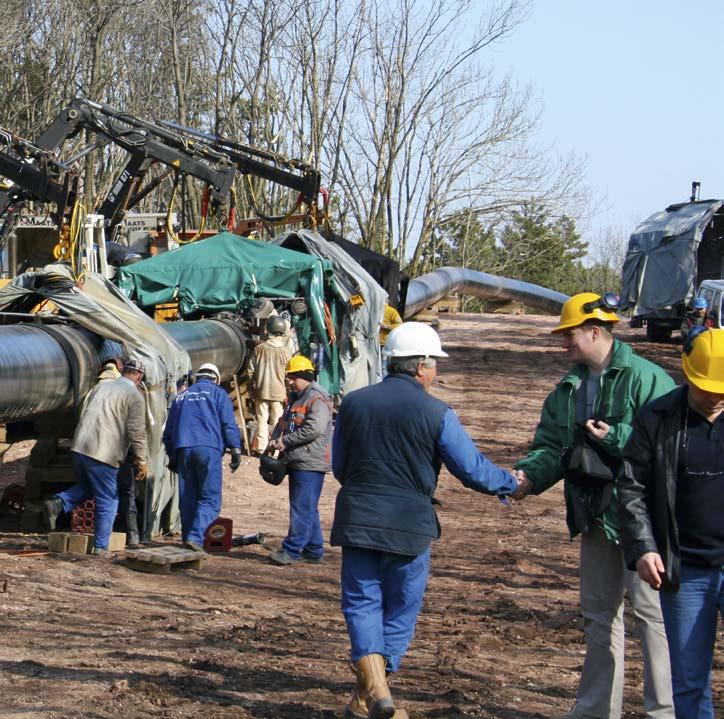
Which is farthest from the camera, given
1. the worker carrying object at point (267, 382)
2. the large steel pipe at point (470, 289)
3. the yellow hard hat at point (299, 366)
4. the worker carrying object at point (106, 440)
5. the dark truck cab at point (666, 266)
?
the large steel pipe at point (470, 289)

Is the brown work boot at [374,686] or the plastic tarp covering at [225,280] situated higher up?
the plastic tarp covering at [225,280]

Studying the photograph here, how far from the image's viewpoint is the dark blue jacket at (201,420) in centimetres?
1127

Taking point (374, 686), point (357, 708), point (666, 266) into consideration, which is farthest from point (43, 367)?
point (666, 266)

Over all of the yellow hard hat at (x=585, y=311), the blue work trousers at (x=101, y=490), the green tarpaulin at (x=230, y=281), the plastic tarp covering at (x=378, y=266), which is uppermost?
the plastic tarp covering at (x=378, y=266)

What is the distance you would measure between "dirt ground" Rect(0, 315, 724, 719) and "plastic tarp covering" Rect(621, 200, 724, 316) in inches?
708

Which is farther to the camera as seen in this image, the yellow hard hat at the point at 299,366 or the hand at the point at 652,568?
the yellow hard hat at the point at 299,366

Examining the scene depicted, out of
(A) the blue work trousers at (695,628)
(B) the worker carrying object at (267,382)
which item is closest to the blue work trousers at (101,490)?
(B) the worker carrying object at (267,382)

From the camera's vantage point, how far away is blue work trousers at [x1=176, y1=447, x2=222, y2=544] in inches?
444

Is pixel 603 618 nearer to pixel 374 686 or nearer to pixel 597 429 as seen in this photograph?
pixel 597 429

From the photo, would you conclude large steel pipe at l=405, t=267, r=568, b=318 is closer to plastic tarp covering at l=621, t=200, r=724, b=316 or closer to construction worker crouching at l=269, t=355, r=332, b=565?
Answer: plastic tarp covering at l=621, t=200, r=724, b=316

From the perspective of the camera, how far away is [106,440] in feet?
36.5

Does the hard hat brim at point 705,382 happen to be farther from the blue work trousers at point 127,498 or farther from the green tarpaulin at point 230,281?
the green tarpaulin at point 230,281

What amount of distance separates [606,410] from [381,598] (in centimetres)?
138

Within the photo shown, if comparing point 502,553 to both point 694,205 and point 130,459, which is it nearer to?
point 130,459
